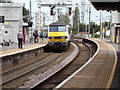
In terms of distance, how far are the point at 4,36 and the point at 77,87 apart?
3083cm

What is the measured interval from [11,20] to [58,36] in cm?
1290

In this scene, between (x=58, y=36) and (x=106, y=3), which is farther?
(x=58, y=36)

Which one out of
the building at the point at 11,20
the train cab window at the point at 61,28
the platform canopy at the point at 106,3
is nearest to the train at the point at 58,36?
the train cab window at the point at 61,28

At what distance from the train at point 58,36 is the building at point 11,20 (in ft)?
32.2

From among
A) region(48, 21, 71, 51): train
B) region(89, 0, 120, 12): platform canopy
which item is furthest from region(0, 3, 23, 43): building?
region(89, 0, 120, 12): platform canopy

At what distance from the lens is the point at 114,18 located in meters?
44.3

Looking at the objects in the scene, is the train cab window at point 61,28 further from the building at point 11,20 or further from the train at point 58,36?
the building at point 11,20

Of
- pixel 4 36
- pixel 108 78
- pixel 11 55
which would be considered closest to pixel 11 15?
pixel 4 36

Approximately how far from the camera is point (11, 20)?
134 ft

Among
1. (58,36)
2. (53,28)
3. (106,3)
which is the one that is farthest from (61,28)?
(106,3)

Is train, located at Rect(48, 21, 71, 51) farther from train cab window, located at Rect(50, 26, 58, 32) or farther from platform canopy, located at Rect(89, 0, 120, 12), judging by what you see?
platform canopy, located at Rect(89, 0, 120, 12)

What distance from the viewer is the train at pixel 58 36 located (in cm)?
2989

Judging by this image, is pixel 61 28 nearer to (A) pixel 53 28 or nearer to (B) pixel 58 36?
(A) pixel 53 28

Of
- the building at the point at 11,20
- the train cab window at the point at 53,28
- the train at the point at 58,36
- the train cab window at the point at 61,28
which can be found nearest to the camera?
the train at the point at 58,36
